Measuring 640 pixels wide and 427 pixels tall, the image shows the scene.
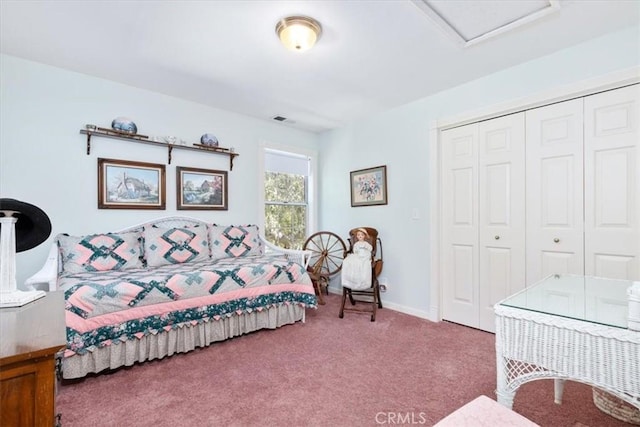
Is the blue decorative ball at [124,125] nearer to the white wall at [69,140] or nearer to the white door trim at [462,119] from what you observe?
the white wall at [69,140]

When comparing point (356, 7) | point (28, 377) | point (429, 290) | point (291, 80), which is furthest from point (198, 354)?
point (356, 7)

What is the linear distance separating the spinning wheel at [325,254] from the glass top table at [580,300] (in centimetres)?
263

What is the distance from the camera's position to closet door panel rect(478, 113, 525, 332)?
2.70 metres

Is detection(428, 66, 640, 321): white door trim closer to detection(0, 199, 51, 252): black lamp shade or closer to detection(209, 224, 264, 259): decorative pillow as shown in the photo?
detection(209, 224, 264, 259): decorative pillow

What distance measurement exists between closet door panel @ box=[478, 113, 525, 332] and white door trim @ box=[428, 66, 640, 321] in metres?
0.12

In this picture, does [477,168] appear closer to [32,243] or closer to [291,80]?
[291,80]

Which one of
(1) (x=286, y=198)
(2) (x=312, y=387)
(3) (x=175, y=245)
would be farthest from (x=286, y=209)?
(2) (x=312, y=387)

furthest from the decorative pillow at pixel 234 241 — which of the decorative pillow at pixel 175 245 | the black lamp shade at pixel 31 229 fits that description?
the black lamp shade at pixel 31 229

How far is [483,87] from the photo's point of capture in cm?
287

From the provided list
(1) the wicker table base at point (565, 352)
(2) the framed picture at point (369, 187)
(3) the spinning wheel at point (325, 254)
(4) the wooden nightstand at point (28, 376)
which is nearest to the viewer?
(4) the wooden nightstand at point (28, 376)

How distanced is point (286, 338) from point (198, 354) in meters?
0.71

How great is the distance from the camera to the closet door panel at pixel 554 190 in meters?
2.39

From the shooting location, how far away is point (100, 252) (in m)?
2.61

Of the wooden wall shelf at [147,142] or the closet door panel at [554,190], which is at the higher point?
the wooden wall shelf at [147,142]
